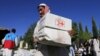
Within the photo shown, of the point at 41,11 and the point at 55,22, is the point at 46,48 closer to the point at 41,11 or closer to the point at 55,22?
the point at 55,22

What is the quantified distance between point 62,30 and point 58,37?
0.17 m

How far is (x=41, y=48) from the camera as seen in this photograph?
4465 mm

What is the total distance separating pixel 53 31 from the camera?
13.7 ft

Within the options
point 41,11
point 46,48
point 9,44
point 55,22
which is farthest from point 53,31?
point 9,44

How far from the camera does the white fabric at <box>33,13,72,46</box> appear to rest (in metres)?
4.12

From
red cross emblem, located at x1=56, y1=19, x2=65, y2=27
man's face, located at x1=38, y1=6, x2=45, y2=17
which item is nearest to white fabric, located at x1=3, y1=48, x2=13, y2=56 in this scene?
man's face, located at x1=38, y1=6, x2=45, y2=17

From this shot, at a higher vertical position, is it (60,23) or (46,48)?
(60,23)

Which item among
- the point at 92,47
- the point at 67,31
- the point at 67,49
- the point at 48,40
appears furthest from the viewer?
the point at 92,47

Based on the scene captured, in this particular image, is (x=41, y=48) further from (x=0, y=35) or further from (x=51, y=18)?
(x=0, y=35)

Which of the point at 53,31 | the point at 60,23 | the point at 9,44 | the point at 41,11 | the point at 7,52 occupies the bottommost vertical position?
the point at 7,52

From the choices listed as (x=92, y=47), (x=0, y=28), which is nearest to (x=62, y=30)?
(x=92, y=47)

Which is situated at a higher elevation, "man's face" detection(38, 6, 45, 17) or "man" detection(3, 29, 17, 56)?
"man's face" detection(38, 6, 45, 17)

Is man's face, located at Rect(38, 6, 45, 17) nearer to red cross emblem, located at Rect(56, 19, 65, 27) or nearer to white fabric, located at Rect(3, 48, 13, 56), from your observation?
red cross emblem, located at Rect(56, 19, 65, 27)

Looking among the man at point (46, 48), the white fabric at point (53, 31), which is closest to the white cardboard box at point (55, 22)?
the white fabric at point (53, 31)
